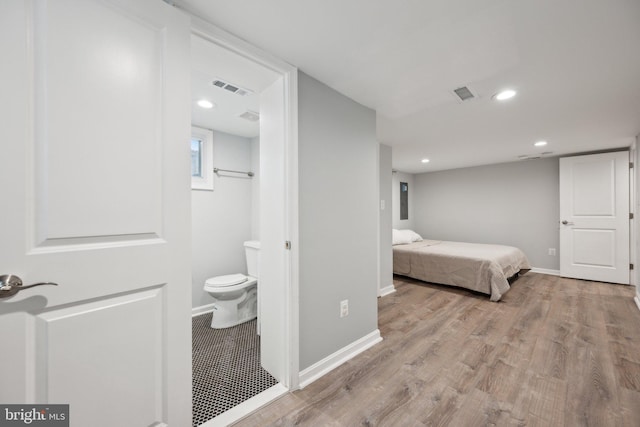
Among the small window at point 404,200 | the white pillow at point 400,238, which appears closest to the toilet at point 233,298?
the white pillow at point 400,238

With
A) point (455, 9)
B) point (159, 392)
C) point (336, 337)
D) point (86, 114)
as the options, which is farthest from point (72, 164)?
point (336, 337)

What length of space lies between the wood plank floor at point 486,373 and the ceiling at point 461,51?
6.98 feet

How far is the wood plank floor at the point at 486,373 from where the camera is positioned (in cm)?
148

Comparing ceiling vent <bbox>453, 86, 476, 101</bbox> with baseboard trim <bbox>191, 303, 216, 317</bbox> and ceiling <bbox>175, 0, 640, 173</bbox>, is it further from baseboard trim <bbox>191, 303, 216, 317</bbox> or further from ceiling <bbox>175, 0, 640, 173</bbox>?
baseboard trim <bbox>191, 303, 216, 317</bbox>

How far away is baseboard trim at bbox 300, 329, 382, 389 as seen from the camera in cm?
177

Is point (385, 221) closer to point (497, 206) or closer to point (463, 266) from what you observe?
point (463, 266)

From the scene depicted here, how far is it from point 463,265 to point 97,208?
4.12 metres

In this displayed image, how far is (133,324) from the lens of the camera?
1.03 m

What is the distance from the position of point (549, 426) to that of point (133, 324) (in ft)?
7.10

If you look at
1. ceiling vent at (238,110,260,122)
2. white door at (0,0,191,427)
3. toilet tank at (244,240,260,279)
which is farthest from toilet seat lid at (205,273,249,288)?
ceiling vent at (238,110,260,122)

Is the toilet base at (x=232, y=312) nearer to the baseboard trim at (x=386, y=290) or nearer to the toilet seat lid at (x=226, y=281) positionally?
the toilet seat lid at (x=226, y=281)

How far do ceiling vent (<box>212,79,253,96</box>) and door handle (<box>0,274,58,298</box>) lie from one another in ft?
5.31

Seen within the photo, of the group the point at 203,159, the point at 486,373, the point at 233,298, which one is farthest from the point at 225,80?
the point at 486,373

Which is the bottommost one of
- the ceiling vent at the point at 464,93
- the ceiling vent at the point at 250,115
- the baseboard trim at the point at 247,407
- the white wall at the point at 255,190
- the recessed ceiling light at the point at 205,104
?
the baseboard trim at the point at 247,407
